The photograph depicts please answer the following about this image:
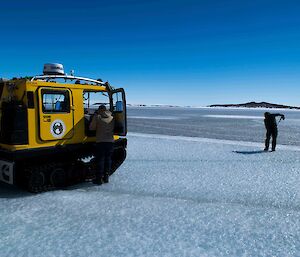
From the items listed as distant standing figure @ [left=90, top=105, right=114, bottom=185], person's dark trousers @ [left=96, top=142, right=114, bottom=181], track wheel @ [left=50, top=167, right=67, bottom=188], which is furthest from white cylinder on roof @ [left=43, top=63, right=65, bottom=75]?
Result: track wheel @ [left=50, top=167, right=67, bottom=188]

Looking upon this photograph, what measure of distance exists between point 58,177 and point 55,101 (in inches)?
67.2

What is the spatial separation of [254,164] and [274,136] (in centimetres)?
318

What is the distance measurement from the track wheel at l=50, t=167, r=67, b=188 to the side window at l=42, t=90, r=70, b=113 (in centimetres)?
133

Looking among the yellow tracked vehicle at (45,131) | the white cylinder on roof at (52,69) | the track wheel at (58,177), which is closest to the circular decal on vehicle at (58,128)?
the yellow tracked vehicle at (45,131)

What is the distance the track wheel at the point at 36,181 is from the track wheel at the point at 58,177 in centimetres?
21

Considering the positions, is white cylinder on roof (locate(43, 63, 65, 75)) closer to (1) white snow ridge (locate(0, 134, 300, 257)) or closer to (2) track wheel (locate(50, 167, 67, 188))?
(2) track wheel (locate(50, 167, 67, 188))

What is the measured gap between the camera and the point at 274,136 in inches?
465

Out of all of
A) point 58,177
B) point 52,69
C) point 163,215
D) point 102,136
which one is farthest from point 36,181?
point 163,215

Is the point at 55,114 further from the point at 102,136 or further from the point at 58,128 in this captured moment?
the point at 102,136

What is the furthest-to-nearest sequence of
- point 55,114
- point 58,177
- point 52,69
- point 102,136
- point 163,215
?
1. point 52,69
2. point 102,136
3. point 58,177
4. point 55,114
5. point 163,215

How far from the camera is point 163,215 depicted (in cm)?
494

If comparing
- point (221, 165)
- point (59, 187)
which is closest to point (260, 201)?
point (221, 165)

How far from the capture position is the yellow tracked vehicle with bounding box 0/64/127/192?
227 inches

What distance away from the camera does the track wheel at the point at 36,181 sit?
602cm
